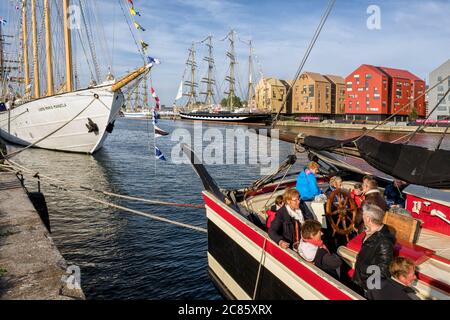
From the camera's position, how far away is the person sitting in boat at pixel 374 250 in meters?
3.83

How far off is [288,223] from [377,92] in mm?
82447

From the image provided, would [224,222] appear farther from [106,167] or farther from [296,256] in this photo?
[106,167]

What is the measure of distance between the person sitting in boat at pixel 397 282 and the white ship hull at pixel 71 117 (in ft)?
84.4

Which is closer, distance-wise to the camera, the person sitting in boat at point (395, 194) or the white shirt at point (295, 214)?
the white shirt at point (295, 214)

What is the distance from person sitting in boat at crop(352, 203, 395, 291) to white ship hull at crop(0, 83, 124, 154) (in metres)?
25.3

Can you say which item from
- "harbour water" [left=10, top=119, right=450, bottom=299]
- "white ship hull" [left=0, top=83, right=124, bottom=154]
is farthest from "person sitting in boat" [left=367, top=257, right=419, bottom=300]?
"white ship hull" [left=0, top=83, right=124, bottom=154]

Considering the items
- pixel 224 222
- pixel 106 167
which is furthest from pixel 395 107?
pixel 224 222

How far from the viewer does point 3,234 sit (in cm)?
652

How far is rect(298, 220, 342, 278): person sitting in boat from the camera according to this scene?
445 cm

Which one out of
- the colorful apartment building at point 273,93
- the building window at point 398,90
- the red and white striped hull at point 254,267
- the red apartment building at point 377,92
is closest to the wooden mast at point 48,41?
the red and white striped hull at point 254,267

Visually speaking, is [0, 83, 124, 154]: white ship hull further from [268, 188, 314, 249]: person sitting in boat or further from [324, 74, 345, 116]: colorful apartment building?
[324, 74, 345, 116]: colorful apartment building

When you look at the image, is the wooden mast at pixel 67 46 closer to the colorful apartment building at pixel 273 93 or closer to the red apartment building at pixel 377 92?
the red apartment building at pixel 377 92

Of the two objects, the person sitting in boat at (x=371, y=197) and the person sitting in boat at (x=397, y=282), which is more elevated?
the person sitting in boat at (x=371, y=197)
